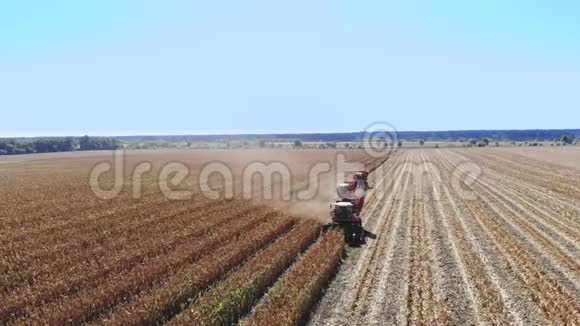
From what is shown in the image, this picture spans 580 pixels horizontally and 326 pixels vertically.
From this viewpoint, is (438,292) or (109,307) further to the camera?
(438,292)

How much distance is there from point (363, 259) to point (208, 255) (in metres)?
4.76

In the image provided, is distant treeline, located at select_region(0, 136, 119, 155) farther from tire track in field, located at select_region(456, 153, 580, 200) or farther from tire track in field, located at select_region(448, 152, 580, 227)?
tire track in field, located at select_region(448, 152, 580, 227)

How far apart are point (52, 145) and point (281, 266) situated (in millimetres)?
139917

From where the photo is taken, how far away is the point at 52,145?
134875mm

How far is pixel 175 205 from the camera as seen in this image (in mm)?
24000

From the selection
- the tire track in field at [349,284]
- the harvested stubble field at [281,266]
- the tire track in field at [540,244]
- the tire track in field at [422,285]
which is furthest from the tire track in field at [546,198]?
the tire track in field at [349,284]

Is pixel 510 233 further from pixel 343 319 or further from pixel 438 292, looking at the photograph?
pixel 343 319

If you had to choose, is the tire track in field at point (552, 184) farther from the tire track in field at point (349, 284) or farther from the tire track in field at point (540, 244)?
the tire track in field at point (349, 284)

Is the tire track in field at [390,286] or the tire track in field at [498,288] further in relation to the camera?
the tire track in field at [390,286]

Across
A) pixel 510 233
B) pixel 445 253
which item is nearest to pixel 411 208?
pixel 510 233

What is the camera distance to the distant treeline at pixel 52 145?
398ft

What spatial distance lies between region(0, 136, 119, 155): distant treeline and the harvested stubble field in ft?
372

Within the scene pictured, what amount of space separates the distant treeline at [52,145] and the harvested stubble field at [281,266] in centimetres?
11351

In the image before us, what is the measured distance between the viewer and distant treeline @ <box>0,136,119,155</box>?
12131cm
